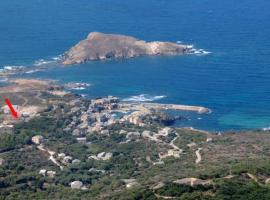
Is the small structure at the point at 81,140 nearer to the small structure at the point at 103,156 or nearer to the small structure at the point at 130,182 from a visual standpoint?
the small structure at the point at 103,156

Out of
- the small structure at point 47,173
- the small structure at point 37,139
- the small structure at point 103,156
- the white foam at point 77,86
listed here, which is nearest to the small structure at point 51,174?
the small structure at point 47,173

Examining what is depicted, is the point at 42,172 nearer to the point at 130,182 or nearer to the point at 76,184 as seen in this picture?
the point at 76,184

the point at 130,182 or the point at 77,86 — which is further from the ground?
the point at 77,86

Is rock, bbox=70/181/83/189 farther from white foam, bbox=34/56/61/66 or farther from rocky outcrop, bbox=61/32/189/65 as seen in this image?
rocky outcrop, bbox=61/32/189/65

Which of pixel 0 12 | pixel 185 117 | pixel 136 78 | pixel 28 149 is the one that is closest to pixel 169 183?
pixel 28 149

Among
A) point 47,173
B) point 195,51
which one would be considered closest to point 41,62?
point 195,51

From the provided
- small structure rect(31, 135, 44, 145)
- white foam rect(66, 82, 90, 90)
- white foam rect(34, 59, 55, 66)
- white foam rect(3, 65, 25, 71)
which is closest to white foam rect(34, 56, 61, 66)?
white foam rect(34, 59, 55, 66)

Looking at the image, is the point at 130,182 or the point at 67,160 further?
the point at 67,160
